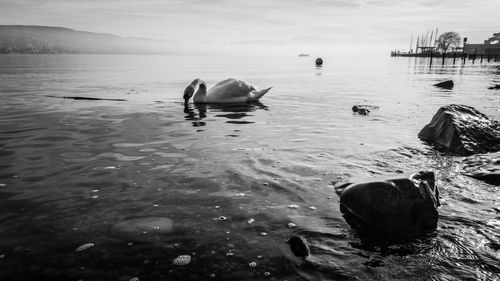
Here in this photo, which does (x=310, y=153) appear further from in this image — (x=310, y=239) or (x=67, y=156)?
(x=67, y=156)

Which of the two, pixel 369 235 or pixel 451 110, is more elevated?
pixel 451 110

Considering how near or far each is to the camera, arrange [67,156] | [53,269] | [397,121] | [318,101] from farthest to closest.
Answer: [318,101], [397,121], [67,156], [53,269]

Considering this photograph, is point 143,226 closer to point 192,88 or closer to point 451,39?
point 192,88

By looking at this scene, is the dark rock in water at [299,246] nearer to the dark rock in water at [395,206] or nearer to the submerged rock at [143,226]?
the dark rock in water at [395,206]

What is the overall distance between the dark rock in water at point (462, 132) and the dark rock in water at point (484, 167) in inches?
21.6

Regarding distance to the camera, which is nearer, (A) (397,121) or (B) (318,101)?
(A) (397,121)

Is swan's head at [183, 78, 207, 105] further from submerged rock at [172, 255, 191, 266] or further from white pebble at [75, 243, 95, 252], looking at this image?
submerged rock at [172, 255, 191, 266]

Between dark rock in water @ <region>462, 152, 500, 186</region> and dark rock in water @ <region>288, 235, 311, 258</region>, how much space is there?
4.55 metres

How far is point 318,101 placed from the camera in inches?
779

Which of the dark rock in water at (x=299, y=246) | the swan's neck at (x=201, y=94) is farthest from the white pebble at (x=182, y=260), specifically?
the swan's neck at (x=201, y=94)

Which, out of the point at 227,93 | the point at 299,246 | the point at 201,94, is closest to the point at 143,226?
the point at 299,246

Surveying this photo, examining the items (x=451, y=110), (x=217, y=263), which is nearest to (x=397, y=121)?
(x=451, y=110)

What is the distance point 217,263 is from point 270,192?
223cm

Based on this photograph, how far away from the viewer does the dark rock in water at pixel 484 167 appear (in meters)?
6.42
